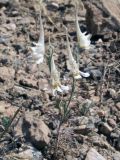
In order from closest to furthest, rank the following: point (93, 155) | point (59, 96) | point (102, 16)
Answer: point (93, 155)
point (59, 96)
point (102, 16)

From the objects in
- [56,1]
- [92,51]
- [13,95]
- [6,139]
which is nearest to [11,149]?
[6,139]

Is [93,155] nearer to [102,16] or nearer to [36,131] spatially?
[36,131]

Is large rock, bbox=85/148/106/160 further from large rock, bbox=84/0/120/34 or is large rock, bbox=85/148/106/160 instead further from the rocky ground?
large rock, bbox=84/0/120/34

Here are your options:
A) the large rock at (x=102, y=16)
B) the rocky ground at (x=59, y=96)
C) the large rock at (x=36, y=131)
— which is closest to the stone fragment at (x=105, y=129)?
the rocky ground at (x=59, y=96)

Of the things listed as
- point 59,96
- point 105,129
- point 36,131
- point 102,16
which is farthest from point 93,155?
point 102,16

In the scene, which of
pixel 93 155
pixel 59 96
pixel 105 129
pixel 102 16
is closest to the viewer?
pixel 93 155

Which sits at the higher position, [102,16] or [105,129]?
[102,16]

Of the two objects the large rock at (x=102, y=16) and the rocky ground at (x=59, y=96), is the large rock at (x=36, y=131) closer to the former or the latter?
the rocky ground at (x=59, y=96)

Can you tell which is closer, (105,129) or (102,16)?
(105,129)

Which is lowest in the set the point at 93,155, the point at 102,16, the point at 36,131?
the point at 93,155

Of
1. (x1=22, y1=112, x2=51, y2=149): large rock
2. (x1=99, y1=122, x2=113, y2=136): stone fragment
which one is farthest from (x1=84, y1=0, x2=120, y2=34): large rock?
(x1=22, y1=112, x2=51, y2=149): large rock
